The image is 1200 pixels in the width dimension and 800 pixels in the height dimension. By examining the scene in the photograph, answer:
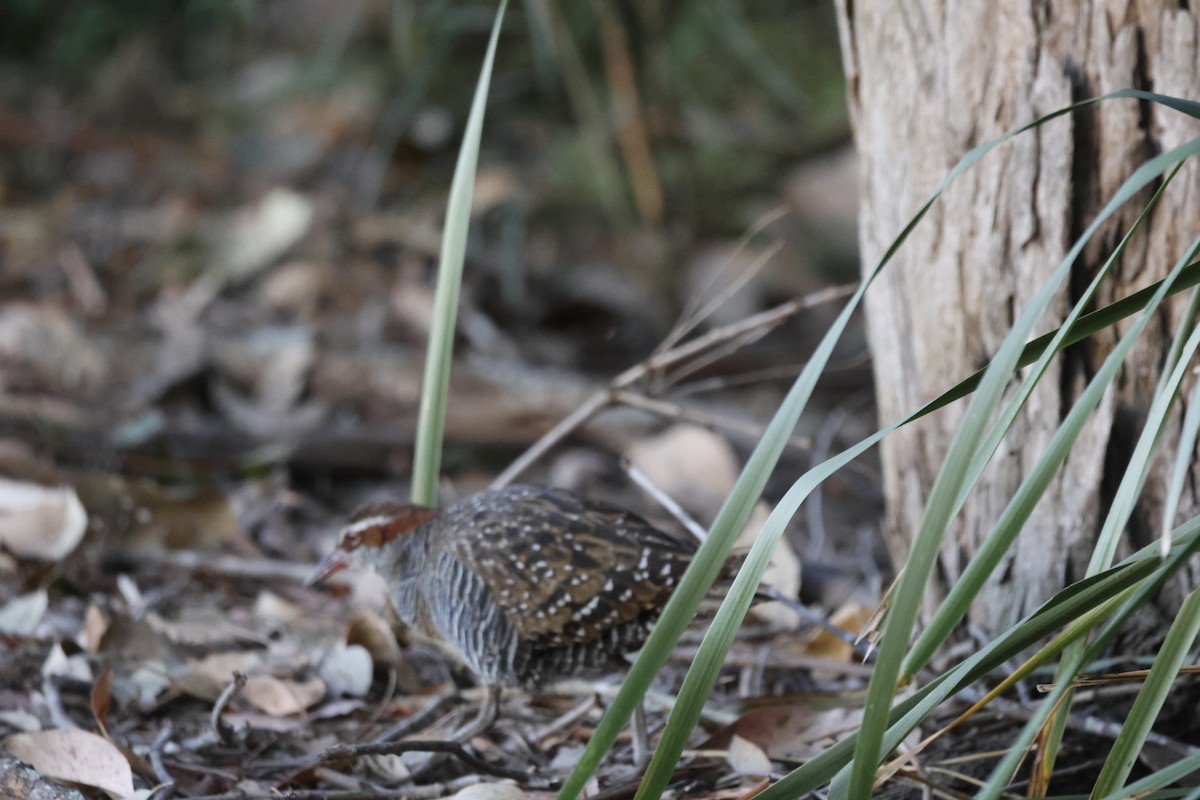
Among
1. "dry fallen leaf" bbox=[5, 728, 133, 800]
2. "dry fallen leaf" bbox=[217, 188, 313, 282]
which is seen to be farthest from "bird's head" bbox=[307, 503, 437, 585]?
"dry fallen leaf" bbox=[217, 188, 313, 282]

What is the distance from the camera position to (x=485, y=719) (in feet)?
9.25

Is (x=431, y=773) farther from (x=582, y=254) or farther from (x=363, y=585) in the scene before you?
(x=582, y=254)

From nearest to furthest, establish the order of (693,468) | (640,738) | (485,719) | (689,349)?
(640,738) < (485,719) < (689,349) < (693,468)

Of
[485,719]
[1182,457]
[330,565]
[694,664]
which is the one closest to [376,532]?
[330,565]

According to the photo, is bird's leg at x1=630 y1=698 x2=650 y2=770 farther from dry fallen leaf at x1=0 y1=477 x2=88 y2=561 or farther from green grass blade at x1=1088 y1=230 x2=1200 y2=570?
dry fallen leaf at x1=0 y1=477 x2=88 y2=561

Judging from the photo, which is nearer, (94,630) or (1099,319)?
(1099,319)

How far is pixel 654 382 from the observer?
360cm

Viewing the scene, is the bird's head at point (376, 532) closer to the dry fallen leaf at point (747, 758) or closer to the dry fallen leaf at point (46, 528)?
the dry fallen leaf at point (46, 528)

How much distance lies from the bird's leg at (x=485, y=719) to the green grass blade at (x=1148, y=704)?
1385 mm

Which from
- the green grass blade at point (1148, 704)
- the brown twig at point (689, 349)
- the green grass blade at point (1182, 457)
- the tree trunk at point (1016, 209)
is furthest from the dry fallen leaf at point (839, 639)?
the green grass blade at point (1182, 457)

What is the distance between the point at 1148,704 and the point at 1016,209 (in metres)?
1.08

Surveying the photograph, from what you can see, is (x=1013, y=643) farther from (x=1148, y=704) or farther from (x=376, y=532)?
(x=376, y=532)

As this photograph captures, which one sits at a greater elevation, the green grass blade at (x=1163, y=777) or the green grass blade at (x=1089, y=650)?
the green grass blade at (x=1089, y=650)

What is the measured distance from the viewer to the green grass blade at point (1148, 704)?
1733mm
